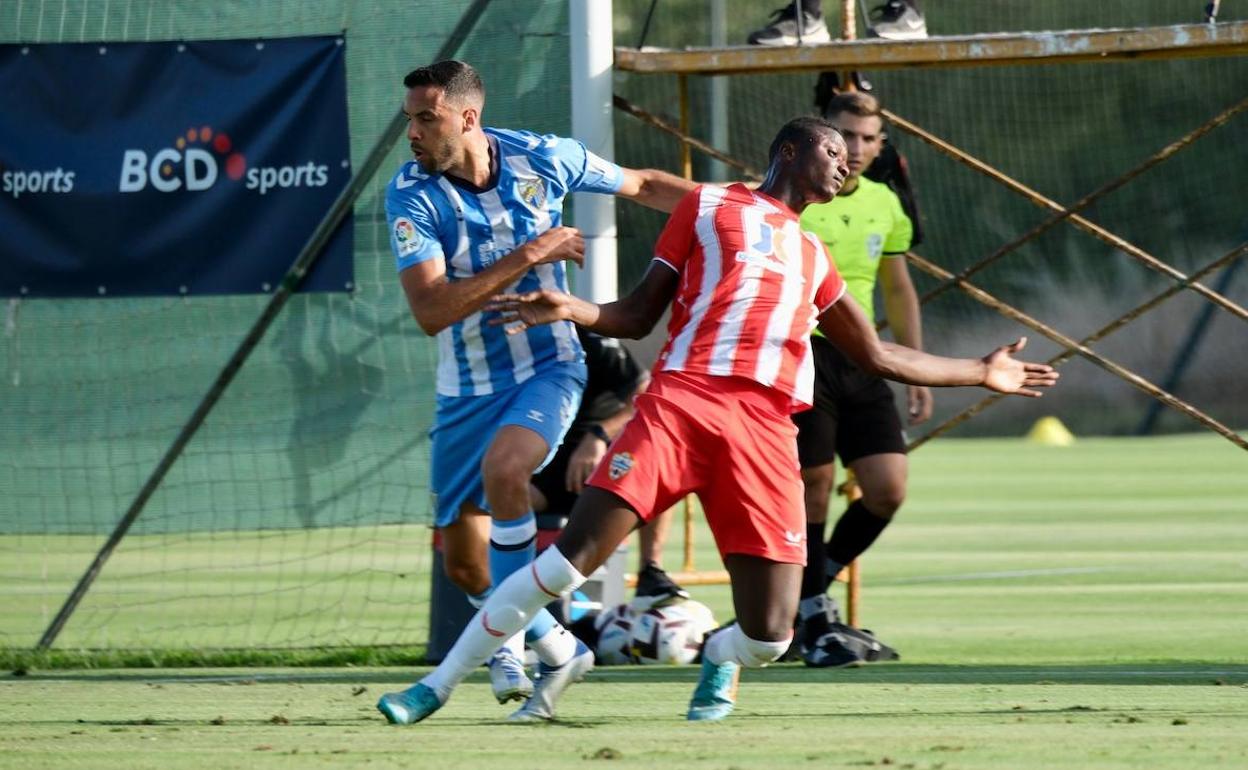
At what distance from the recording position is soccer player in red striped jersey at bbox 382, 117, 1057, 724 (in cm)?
596

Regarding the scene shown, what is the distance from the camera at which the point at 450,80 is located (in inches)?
264

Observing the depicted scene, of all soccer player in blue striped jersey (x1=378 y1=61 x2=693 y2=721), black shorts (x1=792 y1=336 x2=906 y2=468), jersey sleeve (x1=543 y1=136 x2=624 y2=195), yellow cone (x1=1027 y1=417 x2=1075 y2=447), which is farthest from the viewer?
yellow cone (x1=1027 y1=417 x2=1075 y2=447)

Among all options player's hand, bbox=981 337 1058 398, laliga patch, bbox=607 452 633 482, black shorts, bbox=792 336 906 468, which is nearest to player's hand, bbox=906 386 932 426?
black shorts, bbox=792 336 906 468

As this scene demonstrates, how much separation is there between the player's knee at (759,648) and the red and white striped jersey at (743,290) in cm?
72

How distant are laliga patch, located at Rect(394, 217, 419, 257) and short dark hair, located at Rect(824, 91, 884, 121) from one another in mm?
2435

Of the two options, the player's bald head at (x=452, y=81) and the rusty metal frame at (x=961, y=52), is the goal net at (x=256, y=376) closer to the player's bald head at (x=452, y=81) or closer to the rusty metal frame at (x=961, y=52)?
the rusty metal frame at (x=961, y=52)

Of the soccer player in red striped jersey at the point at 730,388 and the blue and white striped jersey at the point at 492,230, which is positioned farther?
the blue and white striped jersey at the point at 492,230

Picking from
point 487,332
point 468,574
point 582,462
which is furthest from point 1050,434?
point 487,332

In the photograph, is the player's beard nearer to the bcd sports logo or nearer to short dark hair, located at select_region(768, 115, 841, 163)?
short dark hair, located at select_region(768, 115, 841, 163)

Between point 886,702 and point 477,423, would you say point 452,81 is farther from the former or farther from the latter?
point 886,702

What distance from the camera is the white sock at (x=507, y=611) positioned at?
594 cm

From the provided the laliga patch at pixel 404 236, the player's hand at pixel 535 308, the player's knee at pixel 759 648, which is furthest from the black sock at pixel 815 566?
the player's hand at pixel 535 308

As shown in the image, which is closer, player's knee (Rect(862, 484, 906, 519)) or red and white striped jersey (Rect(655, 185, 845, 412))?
red and white striped jersey (Rect(655, 185, 845, 412))

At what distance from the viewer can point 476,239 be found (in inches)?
267
